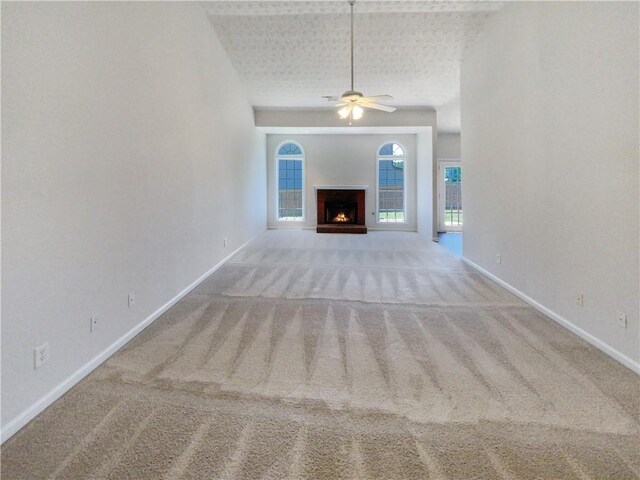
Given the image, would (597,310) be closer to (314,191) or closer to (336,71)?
(336,71)

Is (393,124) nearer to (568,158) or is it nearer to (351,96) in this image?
(351,96)

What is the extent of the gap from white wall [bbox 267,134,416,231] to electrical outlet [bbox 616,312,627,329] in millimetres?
7212

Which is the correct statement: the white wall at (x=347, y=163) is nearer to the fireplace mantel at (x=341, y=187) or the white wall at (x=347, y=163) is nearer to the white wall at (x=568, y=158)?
the fireplace mantel at (x=341, y=187)

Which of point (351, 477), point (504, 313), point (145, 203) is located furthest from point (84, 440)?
point (504, 313)

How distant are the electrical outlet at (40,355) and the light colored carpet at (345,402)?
24 centimetres

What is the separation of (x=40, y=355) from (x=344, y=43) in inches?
188

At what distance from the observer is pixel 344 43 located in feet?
14.7

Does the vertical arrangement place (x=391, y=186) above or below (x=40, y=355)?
above

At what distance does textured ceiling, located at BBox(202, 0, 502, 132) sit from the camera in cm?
372

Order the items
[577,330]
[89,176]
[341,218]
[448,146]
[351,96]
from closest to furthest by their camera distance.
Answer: [89,176] → [577,330] → [351,96] → [341,218] → [448,146]

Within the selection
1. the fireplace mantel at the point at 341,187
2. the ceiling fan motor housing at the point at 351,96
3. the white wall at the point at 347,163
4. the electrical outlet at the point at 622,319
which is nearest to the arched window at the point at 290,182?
the white wall at the point at 347,163

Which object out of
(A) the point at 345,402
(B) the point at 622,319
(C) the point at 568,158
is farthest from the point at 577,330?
(A) the point at 345,402

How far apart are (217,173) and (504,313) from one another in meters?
3.93

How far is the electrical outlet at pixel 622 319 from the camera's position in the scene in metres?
2.00
